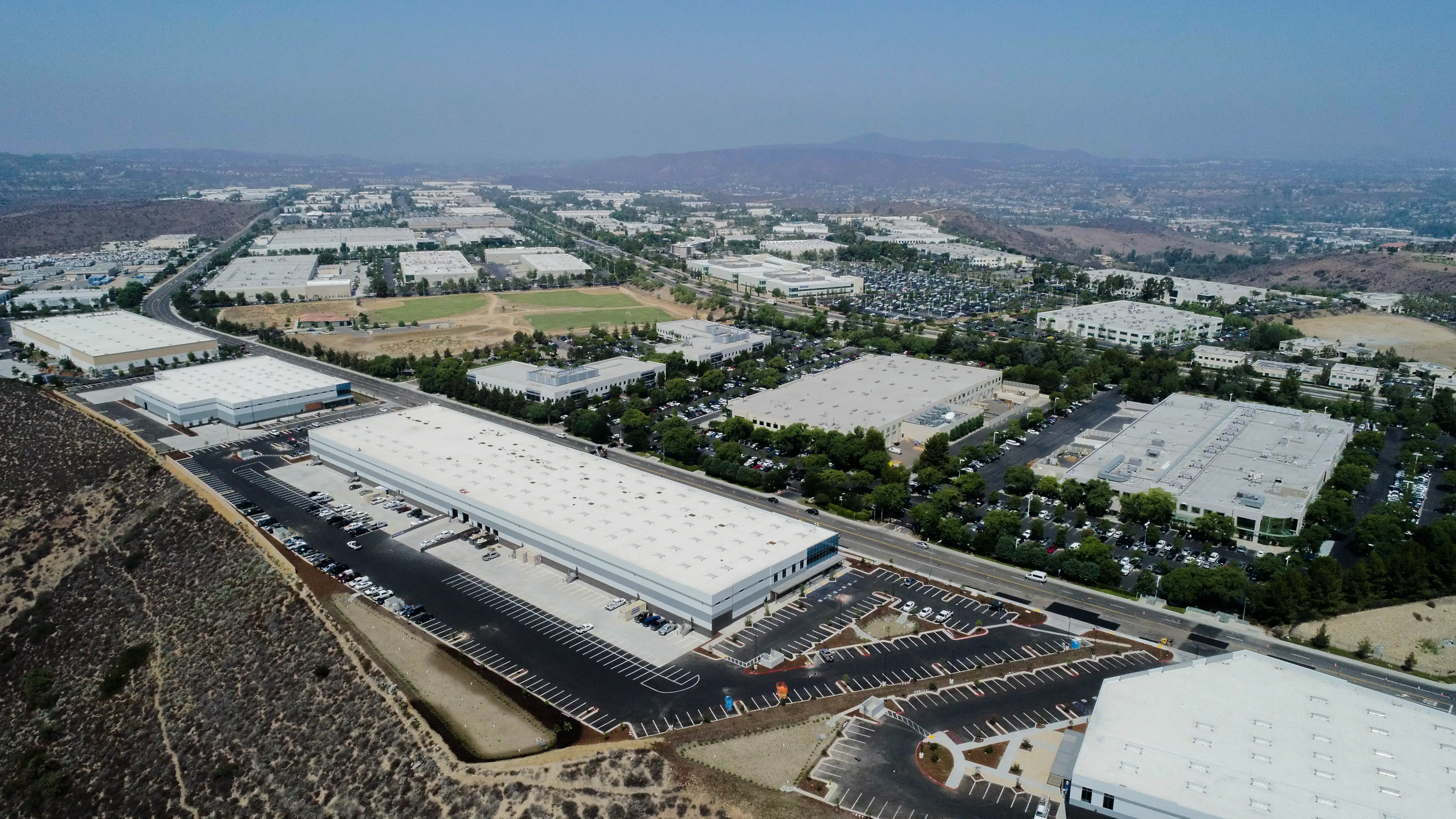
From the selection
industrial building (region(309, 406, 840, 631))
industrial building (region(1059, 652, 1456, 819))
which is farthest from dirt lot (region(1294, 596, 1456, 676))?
industrial building (region(309, 406, 840, 631))

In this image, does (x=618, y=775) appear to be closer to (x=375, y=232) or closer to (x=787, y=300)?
(x=787, y=300)

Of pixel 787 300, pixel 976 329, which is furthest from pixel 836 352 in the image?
pixel 787 300

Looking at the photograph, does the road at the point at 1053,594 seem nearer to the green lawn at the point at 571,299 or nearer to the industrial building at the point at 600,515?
the industrial building at the point at 600,515

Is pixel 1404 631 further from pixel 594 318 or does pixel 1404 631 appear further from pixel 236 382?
pixel 594 318

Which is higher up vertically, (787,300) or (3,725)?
(787,300)

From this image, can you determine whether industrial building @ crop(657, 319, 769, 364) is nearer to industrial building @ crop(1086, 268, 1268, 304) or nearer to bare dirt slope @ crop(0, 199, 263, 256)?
industrial building @ crop(1086, 268, 1268, 304)

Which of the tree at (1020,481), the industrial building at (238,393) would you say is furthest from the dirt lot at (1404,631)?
the industrial building at (238,393)
